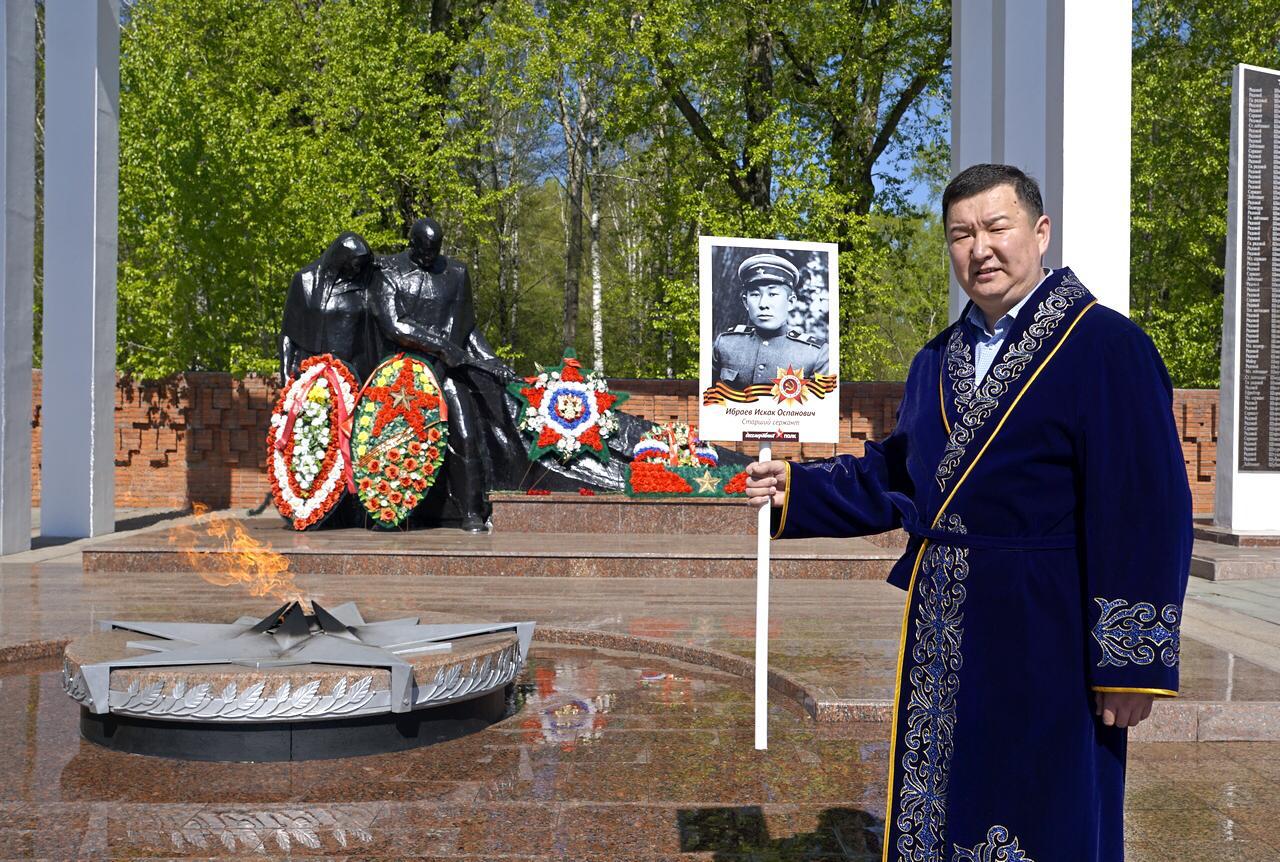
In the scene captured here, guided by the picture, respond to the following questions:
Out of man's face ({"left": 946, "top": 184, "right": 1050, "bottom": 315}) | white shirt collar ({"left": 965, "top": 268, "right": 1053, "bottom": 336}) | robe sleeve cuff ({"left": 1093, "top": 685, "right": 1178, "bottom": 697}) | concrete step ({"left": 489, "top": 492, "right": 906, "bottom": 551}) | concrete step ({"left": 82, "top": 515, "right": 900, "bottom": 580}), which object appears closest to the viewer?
robe sleeve cuff ({"left": 1093, "top": 685, "right": 1178, "bottom": 697})

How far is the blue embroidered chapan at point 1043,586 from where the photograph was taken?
2221 millimetres

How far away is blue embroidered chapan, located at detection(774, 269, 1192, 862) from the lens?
2.22 m

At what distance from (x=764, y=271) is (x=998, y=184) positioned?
2.73 metres

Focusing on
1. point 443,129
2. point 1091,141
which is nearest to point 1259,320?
point 1091,141

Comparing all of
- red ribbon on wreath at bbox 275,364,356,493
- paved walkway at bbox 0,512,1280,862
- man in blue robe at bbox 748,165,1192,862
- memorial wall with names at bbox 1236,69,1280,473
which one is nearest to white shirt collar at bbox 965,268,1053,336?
man in blue robe at bbox 748,165,1192,862

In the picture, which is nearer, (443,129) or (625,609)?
(625,609)

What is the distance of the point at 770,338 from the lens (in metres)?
5.05

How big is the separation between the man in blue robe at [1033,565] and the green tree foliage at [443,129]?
16.2m

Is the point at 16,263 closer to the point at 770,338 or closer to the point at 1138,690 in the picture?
the point at 770,338

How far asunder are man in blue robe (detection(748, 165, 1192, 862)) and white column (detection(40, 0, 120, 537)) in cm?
1164

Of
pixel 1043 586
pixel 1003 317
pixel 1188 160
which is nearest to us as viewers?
pixel 1043 586

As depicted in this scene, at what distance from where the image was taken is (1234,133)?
1250 centimetres

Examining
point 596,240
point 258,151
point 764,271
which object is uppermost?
point 258,151

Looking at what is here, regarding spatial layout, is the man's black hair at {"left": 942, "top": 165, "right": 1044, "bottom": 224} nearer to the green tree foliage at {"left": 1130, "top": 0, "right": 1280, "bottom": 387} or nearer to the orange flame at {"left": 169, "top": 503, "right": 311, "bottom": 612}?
the orange flame at {"left": 169, "top": 503, "right": 311, "bottom": 612}
